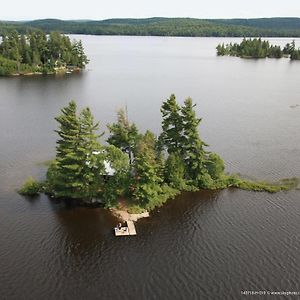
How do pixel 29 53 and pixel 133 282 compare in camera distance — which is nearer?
pixel 133 282

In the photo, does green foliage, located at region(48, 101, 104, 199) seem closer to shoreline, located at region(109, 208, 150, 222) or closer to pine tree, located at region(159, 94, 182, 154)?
shoreline, located at region(109, 208, 150, 222)

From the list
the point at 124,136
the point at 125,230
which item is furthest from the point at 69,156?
the point at 125,230

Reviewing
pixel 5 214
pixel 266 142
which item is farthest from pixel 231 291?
pixel 266 142

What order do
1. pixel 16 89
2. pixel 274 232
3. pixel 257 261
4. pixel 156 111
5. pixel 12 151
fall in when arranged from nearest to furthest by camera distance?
1. pixel 257 261
2. pixel 274 232
3. pixel 12 151
4. pixel 156 111
5. pixel 16 89

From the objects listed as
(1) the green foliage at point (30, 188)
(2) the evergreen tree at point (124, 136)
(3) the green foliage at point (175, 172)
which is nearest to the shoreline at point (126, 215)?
(3) the green foliage at point (175, 172)

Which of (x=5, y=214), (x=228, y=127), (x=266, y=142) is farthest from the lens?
(x=228, y=127)

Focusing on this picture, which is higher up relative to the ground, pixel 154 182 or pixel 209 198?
pixel 154 182

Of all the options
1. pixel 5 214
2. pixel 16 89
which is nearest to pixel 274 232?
pixel 5 214

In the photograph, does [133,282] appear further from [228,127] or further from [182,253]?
[228,127]
